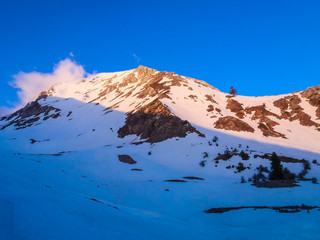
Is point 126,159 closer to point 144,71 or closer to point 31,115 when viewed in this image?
point 144,71

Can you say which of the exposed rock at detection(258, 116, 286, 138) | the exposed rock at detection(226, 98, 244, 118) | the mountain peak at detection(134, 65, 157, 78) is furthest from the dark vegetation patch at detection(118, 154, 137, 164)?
the mountain peak at detection(134, 65, 157, 78)

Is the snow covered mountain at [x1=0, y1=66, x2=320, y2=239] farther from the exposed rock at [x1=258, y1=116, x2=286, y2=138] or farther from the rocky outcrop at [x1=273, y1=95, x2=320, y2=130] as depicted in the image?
the exposed rock at [x1=258, y1=116, x2=286, y2=138]

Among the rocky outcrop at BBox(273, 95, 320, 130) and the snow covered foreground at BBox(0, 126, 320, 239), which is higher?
the rocky outcrop at BBox(273, 95, 320, 130)

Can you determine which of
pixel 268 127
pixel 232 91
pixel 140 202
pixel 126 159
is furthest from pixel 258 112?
pixel 140 202

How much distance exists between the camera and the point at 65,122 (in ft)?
268

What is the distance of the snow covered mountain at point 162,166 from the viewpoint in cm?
702

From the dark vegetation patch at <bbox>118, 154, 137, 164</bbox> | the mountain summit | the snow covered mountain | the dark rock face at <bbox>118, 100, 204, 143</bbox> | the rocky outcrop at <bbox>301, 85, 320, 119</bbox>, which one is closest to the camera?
the snow covered mountain

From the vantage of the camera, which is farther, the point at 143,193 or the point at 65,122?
the point at 65,122

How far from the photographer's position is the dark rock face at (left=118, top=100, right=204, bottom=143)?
46.5 metres

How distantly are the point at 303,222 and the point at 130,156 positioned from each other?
3039 centimetres

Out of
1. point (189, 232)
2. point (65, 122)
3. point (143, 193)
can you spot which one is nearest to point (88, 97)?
point (65, 122)

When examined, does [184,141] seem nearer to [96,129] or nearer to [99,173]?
[99,173]

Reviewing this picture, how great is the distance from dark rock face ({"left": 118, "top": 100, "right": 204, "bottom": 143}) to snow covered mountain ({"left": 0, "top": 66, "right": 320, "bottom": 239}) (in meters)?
0.28

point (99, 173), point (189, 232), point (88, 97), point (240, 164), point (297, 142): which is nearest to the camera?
point (189, 232)
